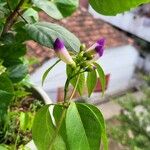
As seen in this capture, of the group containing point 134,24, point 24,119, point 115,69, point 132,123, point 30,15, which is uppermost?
point 30,15

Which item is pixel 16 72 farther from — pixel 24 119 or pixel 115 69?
pixel 115 69

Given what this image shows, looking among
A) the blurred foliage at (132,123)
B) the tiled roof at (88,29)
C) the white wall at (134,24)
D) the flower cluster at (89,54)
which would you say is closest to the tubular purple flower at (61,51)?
the flower cluster at (89,54)

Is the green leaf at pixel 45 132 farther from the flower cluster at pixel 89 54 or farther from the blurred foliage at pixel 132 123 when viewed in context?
the blurred foliage at pixel 132 123

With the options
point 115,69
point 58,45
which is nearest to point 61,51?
point 58,45

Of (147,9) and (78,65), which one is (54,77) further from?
(78,65)

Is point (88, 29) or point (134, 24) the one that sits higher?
point (88, 29)

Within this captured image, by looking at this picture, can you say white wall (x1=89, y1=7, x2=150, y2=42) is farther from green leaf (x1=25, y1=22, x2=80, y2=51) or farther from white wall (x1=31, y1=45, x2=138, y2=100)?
green leaf (x1=25, y1=22, x2=80, y2=51)
